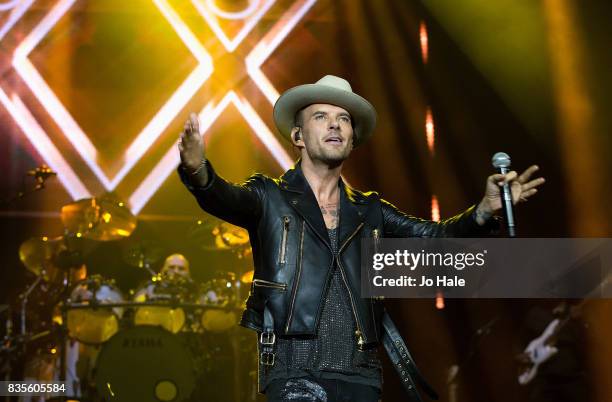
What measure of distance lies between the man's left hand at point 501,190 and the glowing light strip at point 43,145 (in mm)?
5528

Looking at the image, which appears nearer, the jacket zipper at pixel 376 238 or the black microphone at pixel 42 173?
the jacket zipper at pixel 376 238

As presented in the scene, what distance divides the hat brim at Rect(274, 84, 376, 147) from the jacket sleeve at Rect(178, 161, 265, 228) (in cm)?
37

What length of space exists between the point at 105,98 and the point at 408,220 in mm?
5199

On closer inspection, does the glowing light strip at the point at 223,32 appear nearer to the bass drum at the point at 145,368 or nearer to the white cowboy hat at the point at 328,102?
the bass drum at the point at 145,368

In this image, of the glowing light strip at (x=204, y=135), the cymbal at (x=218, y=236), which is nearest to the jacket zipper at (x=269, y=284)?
the cymbal at (x=218, y=236)

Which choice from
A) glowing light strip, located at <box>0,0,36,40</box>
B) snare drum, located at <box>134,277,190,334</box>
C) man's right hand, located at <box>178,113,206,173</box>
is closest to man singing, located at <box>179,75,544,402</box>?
man's right hand, located at <box>178,113,206,173</box>

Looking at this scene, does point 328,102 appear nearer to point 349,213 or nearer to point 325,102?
point 325,102

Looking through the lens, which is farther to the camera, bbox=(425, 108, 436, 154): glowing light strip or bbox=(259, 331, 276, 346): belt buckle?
bbox=(425, 108, 436, 154): glowing light strip

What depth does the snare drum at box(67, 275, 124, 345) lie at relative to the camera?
6648mm

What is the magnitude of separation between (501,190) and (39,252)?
519cm

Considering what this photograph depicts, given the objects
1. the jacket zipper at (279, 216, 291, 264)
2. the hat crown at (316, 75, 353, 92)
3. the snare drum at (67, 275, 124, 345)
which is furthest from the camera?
the snare drum at (67, 275, 124, 345)

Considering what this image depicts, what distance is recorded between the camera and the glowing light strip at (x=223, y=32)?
766 cm

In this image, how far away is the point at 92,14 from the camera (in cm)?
760

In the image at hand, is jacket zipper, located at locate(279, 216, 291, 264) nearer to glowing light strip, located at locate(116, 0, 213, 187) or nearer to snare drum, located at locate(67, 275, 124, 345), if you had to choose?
snare drum, located at locate(67, 275, 124, 345)
